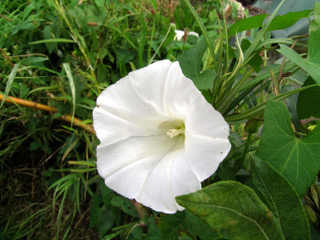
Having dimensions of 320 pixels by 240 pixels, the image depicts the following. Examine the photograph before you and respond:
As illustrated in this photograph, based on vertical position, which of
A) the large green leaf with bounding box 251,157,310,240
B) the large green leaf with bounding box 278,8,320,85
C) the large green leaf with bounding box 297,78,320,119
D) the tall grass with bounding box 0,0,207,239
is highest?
the large green leaf with bounding box 278,8,320,85

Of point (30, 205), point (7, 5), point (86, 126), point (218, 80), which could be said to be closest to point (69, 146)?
point (86, 126)

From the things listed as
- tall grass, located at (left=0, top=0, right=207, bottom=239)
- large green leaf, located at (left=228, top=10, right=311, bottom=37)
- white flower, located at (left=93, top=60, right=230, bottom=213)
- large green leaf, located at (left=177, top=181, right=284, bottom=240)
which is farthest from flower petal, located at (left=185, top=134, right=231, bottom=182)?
tall grass, located at (left=0, top=0, right=207, bottom=239)

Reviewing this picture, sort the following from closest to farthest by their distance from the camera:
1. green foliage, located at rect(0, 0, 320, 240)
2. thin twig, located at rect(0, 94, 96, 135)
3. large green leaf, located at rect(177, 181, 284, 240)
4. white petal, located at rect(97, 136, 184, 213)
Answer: large green leaf, located at rect(177, 181, 284, 240) → white petal, located at rect(97, 136, 184, 213) → green foliage, located at rect(0, 0, 320, 240) → thin twig, located at rect(0, 94, 96, 135)

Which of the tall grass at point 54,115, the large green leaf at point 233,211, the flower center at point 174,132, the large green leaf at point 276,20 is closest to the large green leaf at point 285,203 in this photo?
the large green leaf at point 233,211

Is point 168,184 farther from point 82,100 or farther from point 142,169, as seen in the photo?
point 82,100

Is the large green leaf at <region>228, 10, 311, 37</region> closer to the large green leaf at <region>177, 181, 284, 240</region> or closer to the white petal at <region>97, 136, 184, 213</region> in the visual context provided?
the white petal at <region>97, 136, 184, 213</region>

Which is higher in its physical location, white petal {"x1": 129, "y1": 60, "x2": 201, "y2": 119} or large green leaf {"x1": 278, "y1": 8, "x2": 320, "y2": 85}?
large green leaf {"x1": 278, "y1": 8, "x2": 320, "y2": 85}
